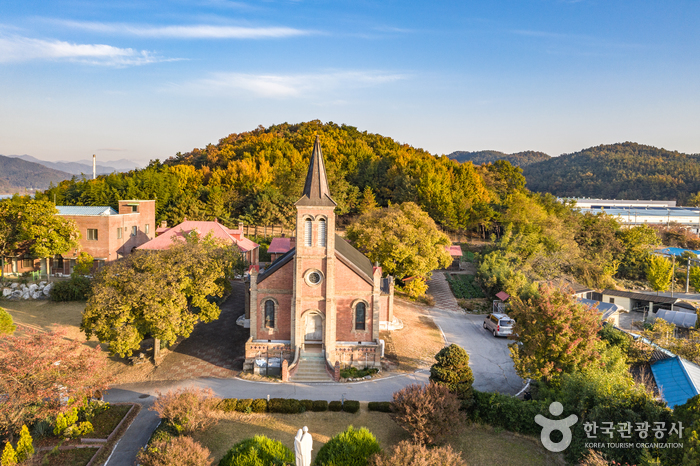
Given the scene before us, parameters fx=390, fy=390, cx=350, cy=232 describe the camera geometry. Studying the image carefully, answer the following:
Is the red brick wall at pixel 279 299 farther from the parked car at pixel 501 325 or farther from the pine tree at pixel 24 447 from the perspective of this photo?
the parked car at pixel 501 325

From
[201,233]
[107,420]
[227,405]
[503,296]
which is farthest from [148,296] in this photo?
[503,296]

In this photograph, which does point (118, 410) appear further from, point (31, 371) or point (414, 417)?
point (414, 417)

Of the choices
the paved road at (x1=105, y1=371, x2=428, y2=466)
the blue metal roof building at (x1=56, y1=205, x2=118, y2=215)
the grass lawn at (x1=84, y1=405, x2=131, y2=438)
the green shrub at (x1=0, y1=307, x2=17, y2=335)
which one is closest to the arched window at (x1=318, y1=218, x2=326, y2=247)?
the paved road at (x1=105, y1=371, x2=428, y2=466)

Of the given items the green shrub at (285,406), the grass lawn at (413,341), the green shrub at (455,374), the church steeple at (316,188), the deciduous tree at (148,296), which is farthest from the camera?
the grass lawn at (413,341)

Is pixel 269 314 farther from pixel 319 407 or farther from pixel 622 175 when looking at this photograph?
pixel 622 175

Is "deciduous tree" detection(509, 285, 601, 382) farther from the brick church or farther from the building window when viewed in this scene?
the building window

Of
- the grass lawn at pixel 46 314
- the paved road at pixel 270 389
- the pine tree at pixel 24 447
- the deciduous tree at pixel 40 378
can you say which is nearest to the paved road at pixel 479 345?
the paved road at pixel 270 389

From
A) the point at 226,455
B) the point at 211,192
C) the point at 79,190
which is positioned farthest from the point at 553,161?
the point at 226,455
